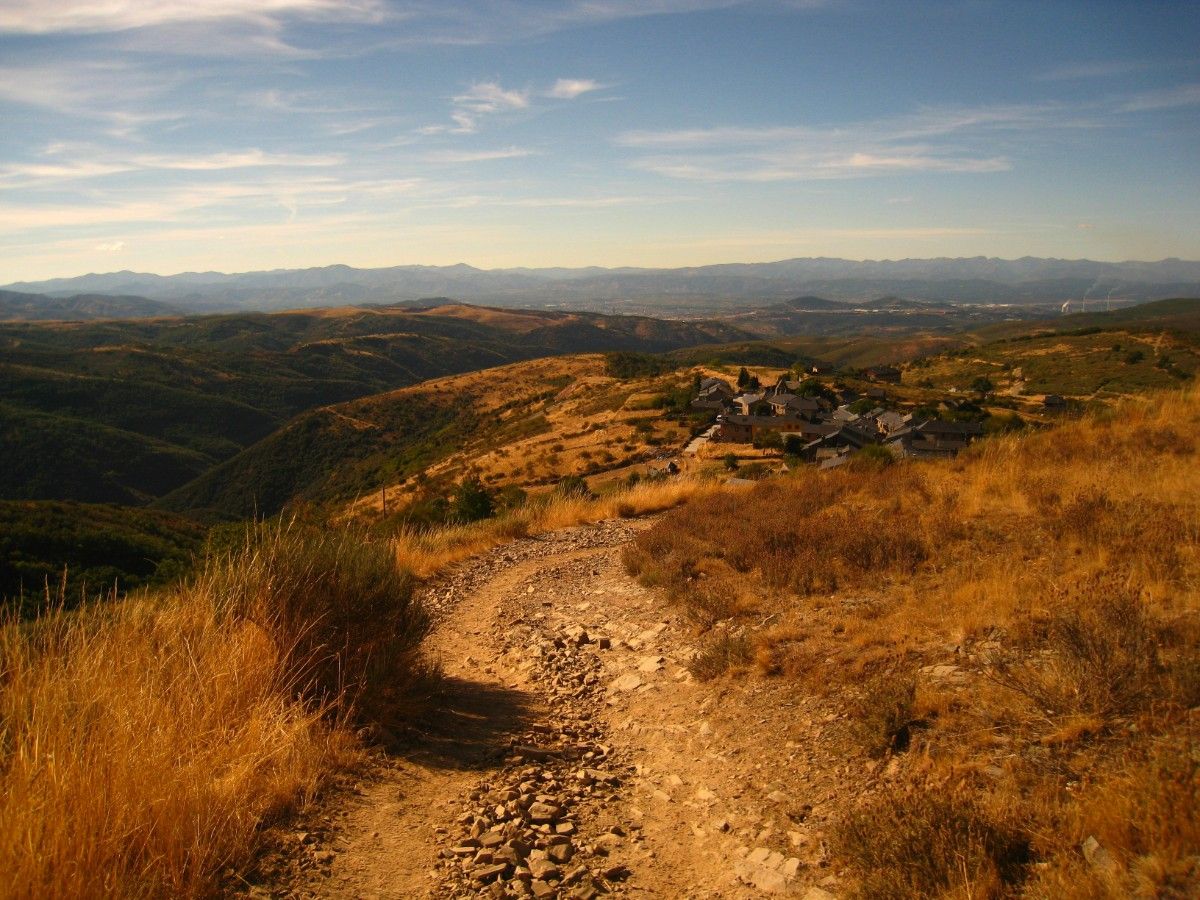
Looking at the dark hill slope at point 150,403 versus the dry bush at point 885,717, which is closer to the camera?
the dry bush at point 885,717

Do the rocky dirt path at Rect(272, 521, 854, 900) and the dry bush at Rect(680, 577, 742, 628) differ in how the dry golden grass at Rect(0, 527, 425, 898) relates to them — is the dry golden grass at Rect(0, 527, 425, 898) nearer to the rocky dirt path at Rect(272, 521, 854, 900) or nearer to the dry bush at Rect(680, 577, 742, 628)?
the rocky dirt path at Rect(272, 521, 854, 900)

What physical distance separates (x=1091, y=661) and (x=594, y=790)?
291 centimetres

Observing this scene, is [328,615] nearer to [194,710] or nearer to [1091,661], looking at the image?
[194,710]

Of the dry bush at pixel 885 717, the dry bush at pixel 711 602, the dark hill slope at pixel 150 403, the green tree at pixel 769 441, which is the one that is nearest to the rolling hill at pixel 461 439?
the green tree at pixel 769 441

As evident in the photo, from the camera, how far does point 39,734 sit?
331cm

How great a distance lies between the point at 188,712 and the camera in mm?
4059

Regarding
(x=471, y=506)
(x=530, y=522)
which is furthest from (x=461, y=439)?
(x=530, y=522)

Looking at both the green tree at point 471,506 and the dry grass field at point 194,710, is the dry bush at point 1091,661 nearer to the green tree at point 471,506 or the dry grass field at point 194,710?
the dry grass field at point 194,710

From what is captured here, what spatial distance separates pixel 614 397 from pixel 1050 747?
199 ft

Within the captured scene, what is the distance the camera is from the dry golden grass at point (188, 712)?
113 inches

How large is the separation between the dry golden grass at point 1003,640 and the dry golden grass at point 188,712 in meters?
2.98

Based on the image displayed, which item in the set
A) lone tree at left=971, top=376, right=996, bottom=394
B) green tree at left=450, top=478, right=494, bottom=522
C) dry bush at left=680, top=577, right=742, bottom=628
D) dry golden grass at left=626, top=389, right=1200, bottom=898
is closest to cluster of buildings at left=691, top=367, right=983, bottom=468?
green tree at left=450, top=478, right=494, bottom=522

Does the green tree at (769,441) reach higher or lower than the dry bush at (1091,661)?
lower

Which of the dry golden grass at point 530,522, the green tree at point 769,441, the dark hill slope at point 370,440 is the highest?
the dry golden grass at point 530,522
